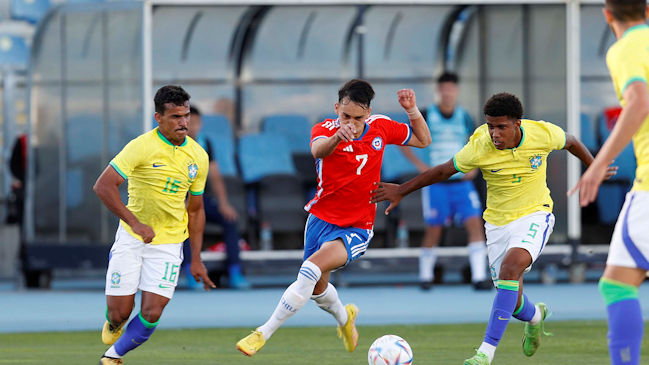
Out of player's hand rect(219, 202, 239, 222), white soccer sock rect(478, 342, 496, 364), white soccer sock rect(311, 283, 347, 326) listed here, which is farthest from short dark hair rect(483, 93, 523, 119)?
player's hand rect(219, 202, 239, 222)

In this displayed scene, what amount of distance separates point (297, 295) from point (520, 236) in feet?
4.66

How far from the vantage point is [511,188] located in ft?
24.9

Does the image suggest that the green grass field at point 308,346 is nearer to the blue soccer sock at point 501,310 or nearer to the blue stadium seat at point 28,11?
the blue soccer sock at point 501,310

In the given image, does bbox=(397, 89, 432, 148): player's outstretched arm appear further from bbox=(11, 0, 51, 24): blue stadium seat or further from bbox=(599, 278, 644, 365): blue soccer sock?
bbox=(11, 0, 51, 24): blue stadium seat

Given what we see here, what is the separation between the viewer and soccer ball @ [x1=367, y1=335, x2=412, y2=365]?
6.83 metres

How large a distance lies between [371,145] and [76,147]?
676 cm

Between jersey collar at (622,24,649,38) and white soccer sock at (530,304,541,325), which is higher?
jersey collar at (622,24,649,38)

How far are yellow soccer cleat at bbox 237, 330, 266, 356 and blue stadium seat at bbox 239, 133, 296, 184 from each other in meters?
8.04

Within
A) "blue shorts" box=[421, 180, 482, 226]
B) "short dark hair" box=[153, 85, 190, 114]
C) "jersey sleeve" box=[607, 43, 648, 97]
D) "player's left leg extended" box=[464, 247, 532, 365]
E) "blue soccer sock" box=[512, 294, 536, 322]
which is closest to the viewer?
"jersey sleeve" box=[607, 43, 648, 97]


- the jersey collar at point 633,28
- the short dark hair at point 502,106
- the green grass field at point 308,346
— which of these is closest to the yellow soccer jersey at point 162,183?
the green grass field at point 308,346

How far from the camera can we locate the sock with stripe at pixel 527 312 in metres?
7.65

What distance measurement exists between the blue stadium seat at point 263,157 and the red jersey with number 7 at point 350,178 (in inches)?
289

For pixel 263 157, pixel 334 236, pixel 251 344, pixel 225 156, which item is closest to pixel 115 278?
pixel 251 344

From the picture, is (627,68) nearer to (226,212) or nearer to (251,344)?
(251,344)
